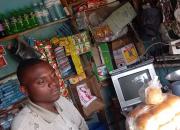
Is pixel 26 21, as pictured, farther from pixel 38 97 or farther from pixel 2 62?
pixel 38 97

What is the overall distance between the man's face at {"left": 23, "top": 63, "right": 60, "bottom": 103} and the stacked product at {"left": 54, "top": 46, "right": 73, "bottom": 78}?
1.79 meters

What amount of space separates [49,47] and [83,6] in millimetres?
764

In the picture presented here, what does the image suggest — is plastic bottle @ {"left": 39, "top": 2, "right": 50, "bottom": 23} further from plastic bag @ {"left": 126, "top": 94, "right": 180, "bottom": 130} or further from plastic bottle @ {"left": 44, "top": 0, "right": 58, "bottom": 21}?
plastic bag @ {"left": 126, "top": 94, "right": 180, "bottom": 130}

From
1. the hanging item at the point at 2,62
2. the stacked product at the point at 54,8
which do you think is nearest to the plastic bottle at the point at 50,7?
the stacked product at the point at 54,8

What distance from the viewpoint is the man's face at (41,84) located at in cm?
171

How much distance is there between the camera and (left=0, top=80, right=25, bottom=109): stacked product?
10.3 feet

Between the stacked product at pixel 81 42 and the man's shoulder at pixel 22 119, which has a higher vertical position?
the stacked product at pixel 81 42

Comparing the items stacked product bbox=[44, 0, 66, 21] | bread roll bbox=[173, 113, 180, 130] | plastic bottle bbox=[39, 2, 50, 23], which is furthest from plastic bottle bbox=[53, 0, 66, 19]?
bread roll bbox=[173, 113, 180, 130]

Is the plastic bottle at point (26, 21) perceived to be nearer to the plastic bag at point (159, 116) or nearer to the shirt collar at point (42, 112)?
the shirt collar at point (42, 112)

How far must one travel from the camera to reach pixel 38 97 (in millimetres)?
1737

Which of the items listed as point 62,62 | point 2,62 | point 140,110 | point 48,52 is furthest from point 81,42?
point 140,110

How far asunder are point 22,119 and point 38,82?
214mm

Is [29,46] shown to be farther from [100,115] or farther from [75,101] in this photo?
[100,115]

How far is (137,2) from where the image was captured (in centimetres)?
438
